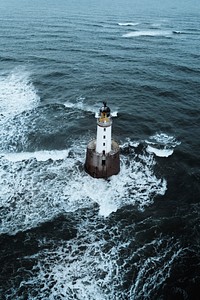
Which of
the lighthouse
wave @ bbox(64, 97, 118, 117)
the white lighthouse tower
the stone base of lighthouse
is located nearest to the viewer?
the white lighthouse tower

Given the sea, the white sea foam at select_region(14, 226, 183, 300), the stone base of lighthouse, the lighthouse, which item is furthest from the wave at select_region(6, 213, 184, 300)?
the lighthouse

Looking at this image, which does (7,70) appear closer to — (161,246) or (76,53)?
(76,53)

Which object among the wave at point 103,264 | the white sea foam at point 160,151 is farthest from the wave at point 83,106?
the wave at point 103,264

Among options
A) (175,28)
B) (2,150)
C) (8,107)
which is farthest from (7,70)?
(175,28)

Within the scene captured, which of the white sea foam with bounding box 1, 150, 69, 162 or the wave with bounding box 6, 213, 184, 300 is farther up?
the white sea foam with bounding box 1, 150, 69, 162

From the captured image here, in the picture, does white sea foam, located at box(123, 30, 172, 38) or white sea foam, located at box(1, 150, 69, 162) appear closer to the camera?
white sea foam, located at box(1, 150, 69, 162)

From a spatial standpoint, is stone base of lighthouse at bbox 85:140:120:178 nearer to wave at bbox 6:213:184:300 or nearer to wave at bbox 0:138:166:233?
wave at bbox 0:138:166:233
